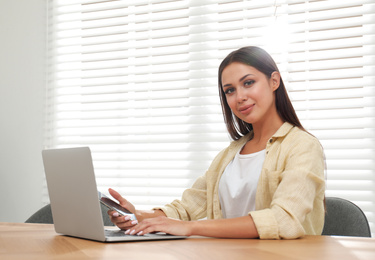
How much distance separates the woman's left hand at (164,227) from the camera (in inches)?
48.5

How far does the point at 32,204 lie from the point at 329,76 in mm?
2006

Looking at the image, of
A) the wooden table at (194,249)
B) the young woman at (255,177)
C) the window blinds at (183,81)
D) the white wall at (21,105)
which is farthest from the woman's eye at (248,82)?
the white wall at (21,105)

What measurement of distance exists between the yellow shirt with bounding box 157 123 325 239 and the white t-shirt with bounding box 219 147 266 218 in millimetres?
35

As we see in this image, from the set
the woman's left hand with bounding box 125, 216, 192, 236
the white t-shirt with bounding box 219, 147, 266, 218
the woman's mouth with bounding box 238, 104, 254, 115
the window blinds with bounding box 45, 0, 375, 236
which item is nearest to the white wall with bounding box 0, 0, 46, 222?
the window blinds with bounding box 45, 0, 375, 236

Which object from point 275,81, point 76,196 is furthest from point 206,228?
point 275,81

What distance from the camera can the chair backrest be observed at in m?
1.59

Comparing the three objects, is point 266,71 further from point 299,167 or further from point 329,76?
point 329,76

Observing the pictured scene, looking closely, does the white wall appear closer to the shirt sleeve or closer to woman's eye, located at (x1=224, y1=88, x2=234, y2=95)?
woman's eye, located at (x1=224, y1=88, x2=234, y2=95)

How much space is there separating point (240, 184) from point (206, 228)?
0.51 m

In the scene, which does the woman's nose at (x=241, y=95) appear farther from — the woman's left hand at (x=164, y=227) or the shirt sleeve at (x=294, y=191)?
the woman's left hand at (x=164, y=227)

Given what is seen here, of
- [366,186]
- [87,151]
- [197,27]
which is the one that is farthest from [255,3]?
[87,151]

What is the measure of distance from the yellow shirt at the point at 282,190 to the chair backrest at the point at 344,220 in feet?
0.43

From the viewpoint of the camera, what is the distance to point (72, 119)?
115 inches

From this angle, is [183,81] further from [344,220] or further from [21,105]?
[344,220]
